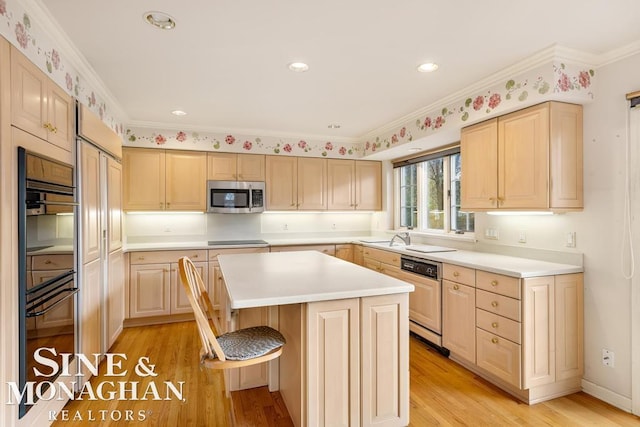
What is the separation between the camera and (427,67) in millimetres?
2586

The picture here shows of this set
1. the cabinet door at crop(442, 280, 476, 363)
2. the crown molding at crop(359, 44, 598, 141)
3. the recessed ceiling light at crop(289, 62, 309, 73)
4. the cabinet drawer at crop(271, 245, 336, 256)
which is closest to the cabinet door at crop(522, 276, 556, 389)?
the cabinet door at crop(442, 280, 476, 363)

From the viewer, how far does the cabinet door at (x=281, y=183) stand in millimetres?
4770

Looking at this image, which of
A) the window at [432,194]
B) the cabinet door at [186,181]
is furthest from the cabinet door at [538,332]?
the cabinet door at [186,181]

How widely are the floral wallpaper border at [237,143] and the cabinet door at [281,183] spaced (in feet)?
0.43

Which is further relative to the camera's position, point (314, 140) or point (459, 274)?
point (314, 140)

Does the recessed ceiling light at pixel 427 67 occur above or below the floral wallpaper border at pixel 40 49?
above

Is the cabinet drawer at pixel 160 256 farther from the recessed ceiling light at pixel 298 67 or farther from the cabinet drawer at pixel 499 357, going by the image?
the cabinet drawer at pixel 499 357

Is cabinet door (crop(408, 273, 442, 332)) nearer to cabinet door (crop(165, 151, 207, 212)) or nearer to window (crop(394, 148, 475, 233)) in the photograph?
window (crop(394, 148, 475, 233))

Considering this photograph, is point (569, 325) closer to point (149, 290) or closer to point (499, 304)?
point (499, 304)

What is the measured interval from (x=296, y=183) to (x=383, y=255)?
1636 millimetres

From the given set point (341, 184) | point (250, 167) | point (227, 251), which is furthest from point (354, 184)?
point (227, 251)

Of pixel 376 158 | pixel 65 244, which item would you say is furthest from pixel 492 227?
pixel 65 244

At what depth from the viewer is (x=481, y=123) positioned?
296 centimetres

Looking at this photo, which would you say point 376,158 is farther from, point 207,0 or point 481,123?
point 207,0
